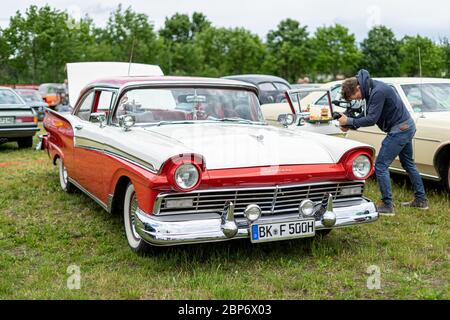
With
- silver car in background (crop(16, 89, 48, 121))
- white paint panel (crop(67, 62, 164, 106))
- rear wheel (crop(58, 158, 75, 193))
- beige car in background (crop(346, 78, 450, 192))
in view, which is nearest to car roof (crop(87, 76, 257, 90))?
rear wheel (crop(58, 158, 75, 193))

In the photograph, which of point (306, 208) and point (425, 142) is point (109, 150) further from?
point (425, 142)

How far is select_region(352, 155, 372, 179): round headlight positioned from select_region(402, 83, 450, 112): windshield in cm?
283

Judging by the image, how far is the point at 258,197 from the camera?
417 cm

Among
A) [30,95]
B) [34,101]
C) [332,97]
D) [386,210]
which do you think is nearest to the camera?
[386,210]

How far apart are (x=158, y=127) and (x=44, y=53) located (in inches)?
1261

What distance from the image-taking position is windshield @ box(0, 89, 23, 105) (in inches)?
467

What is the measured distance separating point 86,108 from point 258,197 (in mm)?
2976

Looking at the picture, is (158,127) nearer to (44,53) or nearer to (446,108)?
(446,108)

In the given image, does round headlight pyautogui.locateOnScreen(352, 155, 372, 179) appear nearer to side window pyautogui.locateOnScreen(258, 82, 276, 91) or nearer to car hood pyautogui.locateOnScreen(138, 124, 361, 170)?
car hood pyautogui.locateOnScreen(138, 124, 361, 170)

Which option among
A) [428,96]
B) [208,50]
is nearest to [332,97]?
[428,96]
